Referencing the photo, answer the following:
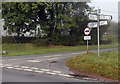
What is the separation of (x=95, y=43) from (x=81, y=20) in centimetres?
694

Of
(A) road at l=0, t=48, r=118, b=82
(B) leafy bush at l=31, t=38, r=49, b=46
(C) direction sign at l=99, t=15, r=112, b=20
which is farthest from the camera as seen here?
(B) leafy bush at l=31, t=38, r=49, b=46

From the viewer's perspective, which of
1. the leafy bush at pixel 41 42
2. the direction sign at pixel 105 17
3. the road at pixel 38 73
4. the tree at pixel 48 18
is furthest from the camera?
the leafy bush at pixel 41 42

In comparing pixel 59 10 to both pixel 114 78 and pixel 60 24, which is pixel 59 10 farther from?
pixel 114 78

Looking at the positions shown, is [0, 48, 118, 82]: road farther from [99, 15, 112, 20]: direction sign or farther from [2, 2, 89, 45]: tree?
[2, 2, 89, 45]: tree

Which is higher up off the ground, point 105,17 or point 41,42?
point 105,17

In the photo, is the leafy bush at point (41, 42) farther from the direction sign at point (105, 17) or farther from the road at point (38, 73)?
the direction sign at point (105, 17)

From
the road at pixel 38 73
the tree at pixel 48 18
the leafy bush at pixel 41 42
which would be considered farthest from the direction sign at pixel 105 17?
the leafy bush at pixel 41 42

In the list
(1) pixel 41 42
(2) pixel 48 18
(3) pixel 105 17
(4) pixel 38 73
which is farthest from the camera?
(2) pixel 48 18

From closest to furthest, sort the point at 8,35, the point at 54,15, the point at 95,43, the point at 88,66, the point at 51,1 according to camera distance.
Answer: the point at 88,66, the point at 51,1, the point at 54,15, the point at 8,35, the point at 95,43

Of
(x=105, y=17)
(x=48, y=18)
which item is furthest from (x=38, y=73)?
(x=48, y=18)

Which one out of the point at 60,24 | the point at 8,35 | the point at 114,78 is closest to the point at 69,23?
the point at 60,24

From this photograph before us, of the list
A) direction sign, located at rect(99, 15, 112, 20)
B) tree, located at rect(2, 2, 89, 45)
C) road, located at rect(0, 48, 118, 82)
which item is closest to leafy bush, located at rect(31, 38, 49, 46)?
tree, located at rect(2, 2, 89, 45)

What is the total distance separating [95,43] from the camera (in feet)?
140

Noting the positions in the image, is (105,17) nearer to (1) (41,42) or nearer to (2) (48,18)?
(1) (41,42)
